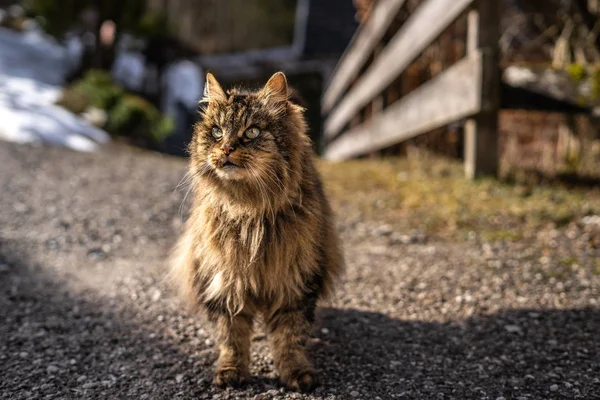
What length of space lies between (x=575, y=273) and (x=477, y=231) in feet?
2.57

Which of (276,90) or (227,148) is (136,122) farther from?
(227,148)

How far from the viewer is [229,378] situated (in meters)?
2.00

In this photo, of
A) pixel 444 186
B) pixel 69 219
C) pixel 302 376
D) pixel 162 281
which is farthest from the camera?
pixel 444 186

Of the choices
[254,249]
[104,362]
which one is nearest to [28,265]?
[104,362]

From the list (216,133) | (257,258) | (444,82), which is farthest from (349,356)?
(444,82)

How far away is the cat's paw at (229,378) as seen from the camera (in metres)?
1.99

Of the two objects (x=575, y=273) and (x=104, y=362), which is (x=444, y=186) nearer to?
(x=575, y=273)

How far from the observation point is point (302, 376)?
6.50 feet

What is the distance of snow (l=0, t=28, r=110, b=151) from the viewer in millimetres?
7438

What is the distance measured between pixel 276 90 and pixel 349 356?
1.13 meters

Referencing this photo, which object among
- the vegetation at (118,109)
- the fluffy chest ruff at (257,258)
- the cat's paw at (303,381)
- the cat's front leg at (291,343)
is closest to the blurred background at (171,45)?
the vegetation at (118,109)

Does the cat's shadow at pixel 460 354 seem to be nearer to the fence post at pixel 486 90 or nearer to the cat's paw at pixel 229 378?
the cat's paw at pixel 229 378

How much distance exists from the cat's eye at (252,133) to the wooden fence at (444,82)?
7.27ft

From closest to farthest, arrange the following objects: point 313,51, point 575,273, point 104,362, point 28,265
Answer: point 104,362
point 575,273
point 28,265
point 313,51
